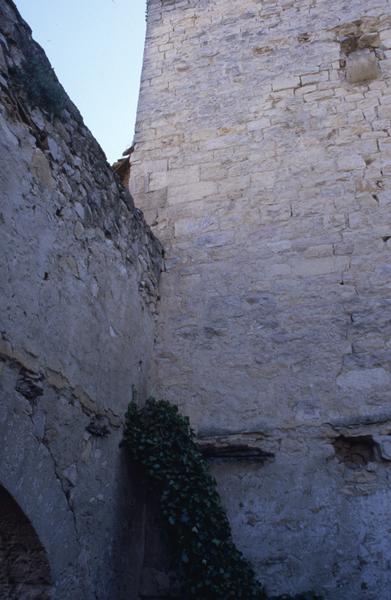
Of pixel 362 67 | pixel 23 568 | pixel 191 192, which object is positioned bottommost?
pixel 23 568

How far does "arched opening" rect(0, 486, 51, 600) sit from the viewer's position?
264 cm

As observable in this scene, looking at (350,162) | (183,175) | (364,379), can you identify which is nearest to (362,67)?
(350,162)

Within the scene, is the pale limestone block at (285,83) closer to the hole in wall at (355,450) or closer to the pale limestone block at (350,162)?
the pale limestone block at (350,162)

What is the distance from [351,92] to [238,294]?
2.14m

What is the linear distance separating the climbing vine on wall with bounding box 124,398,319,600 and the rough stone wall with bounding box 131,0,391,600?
296 mm

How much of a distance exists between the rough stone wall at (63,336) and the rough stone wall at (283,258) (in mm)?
717

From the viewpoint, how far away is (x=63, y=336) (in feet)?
10.0

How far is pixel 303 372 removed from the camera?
4070mm

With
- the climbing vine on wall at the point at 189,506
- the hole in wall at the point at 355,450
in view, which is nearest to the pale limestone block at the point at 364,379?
the hole in wall at the point at 355,450

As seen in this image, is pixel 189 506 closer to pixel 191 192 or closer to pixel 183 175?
pixel 191 192

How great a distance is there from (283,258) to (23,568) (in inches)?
110

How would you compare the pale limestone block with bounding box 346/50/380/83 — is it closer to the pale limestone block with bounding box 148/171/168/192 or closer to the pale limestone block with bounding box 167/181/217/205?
the pale limestone block with bounding box 167/181/217/205

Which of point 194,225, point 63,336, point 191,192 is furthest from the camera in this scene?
point 191,192

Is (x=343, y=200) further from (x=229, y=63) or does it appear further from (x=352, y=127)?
(x=229, y=63)
